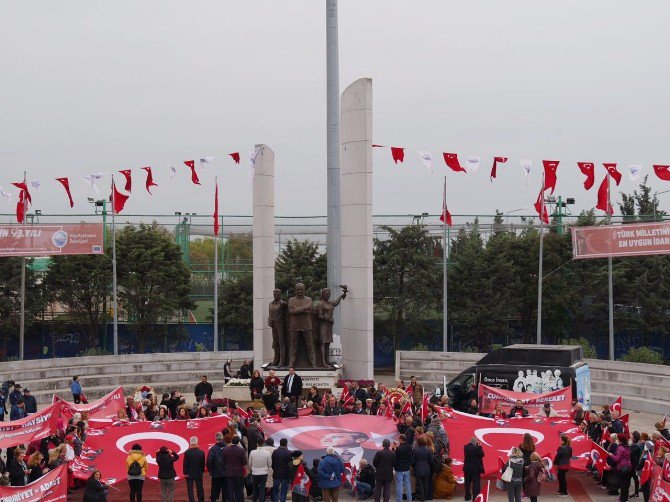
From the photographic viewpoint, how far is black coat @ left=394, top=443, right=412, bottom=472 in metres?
17.5

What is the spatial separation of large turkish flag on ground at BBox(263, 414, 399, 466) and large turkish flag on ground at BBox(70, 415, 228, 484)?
137 centimetres

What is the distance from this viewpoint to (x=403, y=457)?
57.5ft

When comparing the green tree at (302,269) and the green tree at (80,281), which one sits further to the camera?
the green tree at (302,269)

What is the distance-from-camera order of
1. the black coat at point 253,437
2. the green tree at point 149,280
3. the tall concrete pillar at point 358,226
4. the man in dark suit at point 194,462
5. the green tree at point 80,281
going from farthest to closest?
the green tree at point 149,280, the green tree at point 80,281, the tall concrete pillar at point 358,226, the black coat at point 253,437, the man in dark suit at point 194,462

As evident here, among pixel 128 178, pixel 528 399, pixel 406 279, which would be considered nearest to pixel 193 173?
pixel 128 178

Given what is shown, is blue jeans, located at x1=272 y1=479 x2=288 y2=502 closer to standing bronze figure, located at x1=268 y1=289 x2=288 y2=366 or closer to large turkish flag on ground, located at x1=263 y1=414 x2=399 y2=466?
large turkish flag on ground, located at x1=263 y1=414 x2=399 y2=466

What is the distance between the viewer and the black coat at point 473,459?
57.9ft

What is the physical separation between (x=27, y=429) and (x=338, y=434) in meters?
6.21

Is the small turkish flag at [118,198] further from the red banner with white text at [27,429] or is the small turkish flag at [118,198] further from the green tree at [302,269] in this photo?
the red banner with white text at [27,429]

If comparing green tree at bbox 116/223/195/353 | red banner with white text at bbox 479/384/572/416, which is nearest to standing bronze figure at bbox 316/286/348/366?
red banner with white text at bbox 479/384/572/416

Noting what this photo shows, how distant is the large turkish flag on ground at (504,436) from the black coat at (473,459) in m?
0.79

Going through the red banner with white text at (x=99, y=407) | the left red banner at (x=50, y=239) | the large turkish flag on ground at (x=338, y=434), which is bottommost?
the large turkish flag on ground at (x=338, y=434)

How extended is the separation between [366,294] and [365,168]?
4019mm

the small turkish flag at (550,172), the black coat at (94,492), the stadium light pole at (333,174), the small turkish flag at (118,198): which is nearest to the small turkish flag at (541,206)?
the small turkish flag at (550,172)
